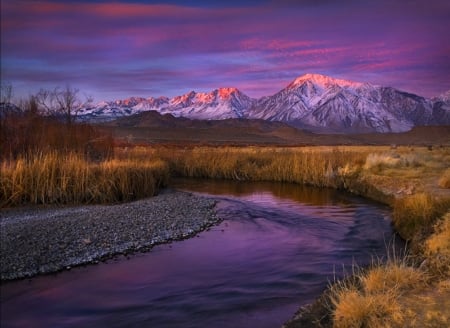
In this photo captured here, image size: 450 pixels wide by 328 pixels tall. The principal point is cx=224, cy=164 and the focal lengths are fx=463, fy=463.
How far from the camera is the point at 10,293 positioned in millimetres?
10078

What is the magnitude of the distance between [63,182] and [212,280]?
→ 11.6m

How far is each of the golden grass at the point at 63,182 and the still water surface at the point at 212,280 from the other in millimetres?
6364

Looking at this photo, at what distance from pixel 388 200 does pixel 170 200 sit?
35.5 ft

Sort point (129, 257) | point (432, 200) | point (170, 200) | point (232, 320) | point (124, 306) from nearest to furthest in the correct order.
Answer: point (232, 320) < point (124, 306) < point (129, 257) < point (432, 200) < point (170, 200)

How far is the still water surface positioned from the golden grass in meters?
6.36

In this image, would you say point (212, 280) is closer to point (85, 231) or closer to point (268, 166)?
point (85, 231)

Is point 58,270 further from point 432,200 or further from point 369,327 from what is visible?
point 432,200

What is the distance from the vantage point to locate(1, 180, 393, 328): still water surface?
9.20 meters

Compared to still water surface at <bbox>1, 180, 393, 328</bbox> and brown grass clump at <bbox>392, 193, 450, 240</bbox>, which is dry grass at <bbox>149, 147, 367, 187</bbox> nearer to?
still water surface at <bbox>1, 180, 393, 328</bbox>

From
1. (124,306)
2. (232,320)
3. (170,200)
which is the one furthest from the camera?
(170,200)

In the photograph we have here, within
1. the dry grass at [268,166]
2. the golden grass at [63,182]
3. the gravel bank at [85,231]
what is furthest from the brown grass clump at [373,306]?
the dry grass at [268,166]

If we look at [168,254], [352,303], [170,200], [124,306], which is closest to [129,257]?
[168,254]

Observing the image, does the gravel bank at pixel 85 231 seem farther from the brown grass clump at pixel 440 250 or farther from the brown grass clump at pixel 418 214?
the brown grass clump at pixel 440 250

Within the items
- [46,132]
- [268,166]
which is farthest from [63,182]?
[268,166]
